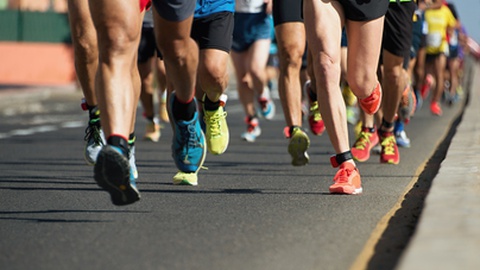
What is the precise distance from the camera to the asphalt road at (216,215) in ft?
16.8

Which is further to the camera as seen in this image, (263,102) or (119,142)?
(263,102)

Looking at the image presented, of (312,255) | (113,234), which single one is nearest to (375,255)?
(312,255)

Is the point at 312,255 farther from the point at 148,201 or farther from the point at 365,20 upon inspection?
the point at 365,20

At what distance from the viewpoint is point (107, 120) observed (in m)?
5.93

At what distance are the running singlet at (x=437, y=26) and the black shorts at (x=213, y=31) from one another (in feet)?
42.3

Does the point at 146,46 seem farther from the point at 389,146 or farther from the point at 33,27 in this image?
the point at 33,27

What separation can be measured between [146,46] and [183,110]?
177 inches

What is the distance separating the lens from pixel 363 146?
9992mm

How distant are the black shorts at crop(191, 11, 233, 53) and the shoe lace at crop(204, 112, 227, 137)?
0.60m

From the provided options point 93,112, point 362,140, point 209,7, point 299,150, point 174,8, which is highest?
point 174,8

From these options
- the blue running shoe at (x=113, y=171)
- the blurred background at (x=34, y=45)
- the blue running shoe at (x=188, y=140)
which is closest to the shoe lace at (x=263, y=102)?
the blue running shoe at (x=188, y=140)

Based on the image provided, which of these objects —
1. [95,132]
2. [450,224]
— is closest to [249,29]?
[95,132]

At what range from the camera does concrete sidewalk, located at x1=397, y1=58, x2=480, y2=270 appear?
14.5ft

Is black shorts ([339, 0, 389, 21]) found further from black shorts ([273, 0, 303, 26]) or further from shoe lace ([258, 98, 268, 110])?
shoe lace ([258, 98, 268, 110])
